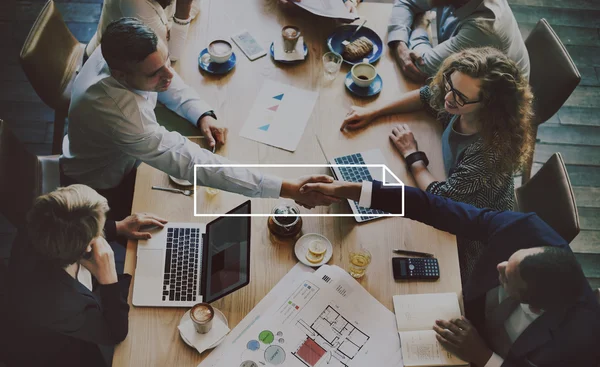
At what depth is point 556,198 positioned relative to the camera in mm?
2059

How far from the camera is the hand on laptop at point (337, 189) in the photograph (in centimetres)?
192

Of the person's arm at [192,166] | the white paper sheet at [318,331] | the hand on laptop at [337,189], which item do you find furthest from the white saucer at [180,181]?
the white paper sheet at [318,331]

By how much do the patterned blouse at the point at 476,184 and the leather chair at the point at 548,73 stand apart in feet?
1.80

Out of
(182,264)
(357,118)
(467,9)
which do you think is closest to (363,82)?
(357,118)

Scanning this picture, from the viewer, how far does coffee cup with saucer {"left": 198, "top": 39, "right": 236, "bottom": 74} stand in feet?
7.52

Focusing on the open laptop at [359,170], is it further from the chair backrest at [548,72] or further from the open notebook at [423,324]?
the chair backrest at [548,72]

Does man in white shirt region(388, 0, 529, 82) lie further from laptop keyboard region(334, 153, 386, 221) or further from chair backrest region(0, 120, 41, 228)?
chair backrest region(0, 120, 41, 228)

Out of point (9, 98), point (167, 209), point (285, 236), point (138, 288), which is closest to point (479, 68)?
point (285, 236)

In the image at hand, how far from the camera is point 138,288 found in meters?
1.73

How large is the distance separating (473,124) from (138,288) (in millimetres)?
1407

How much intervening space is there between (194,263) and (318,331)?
0.48 meters

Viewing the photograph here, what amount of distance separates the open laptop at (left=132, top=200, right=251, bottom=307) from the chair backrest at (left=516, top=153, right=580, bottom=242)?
3.97 ft

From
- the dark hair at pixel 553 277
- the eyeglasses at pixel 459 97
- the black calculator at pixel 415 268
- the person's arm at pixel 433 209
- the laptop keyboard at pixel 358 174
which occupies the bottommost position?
the black calculator at pixel 415 268

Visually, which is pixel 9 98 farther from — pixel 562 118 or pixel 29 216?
pixel 562 118
